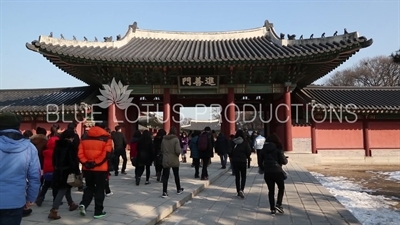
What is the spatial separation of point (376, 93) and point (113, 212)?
1869cm

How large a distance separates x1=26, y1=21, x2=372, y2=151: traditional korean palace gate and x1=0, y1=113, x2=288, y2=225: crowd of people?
5996 mm

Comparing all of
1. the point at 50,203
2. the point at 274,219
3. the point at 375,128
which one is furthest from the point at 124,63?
the point at 375,128

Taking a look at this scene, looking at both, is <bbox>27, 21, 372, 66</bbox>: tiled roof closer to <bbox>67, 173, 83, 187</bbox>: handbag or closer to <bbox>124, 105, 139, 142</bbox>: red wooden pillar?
<bbox>124, 105, 139, 142</bbox>: red wooden pillar

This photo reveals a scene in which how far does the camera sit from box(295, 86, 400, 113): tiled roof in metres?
17.1

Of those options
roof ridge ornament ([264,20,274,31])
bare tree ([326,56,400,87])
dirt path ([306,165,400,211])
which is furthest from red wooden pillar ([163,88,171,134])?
bare tree ([326,56,400,87])

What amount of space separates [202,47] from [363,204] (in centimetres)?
1411

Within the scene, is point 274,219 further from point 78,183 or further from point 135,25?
point 135,25

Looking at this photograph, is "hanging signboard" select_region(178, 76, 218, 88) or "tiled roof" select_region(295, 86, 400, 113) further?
"tiled roof" select_region(295, 86, 400, 113)

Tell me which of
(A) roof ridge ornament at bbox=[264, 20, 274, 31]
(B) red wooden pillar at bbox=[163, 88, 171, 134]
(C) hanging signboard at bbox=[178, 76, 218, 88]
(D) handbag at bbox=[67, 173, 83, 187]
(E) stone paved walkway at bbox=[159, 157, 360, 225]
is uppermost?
(A) roof ridge ornament at bbox=[264, 20, 274, 31]

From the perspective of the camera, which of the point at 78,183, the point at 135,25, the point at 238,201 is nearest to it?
the point at 78,183

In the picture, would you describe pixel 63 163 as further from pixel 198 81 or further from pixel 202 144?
pixel 198 81

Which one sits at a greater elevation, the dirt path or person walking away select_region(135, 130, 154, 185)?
person walking away select_region(135, 130, 154, 185)

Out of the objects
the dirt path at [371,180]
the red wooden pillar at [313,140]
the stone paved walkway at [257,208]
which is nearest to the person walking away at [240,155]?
the stone paved walkway at [257,208]

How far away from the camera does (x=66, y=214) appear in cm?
587
